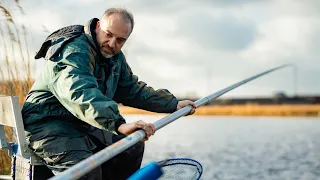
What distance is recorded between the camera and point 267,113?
35.4m

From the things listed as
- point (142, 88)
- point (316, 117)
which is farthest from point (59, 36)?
point (316, 117)

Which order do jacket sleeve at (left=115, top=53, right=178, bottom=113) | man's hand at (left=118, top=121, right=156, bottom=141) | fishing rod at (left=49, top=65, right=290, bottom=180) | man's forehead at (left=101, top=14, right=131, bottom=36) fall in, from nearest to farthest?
fishing rod at (left=49, top=65, right=290, bottom=180)
man's hand at (left=118, top=121, right=156, bottom=141)
man's forehead at (left=101, top=14, right=131, bottom=36)
jacket sleeve at (left=115, top=53, right=178, bottom=113)

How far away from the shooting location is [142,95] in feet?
14.0

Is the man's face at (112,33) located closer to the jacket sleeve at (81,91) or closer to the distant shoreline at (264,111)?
the jacket sleeve at (81,91)

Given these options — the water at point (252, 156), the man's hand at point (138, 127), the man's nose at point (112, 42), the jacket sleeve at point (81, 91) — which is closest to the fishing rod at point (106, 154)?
the man's hand at point (138, 127)

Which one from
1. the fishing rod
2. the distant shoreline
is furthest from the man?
the distant shoreline

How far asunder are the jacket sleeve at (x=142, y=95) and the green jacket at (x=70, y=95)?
0.83ft

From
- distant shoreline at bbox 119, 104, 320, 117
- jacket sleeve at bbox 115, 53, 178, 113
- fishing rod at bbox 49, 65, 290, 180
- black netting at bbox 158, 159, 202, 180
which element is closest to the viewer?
fishing rod at bbox 49, 65, 290, 180

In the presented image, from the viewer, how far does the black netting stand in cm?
409

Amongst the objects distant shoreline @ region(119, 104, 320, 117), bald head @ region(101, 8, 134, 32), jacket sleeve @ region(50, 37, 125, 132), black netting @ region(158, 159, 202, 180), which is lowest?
distant shoreline @ region(119, 104, 320, 117)

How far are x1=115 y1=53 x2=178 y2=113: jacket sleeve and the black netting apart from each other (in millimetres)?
394

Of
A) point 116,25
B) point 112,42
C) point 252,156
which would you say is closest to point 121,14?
point 116,25

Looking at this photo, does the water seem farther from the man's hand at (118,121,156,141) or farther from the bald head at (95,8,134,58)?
the man's hand at (118,121,156,141)

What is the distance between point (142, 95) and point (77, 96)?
1.09m
